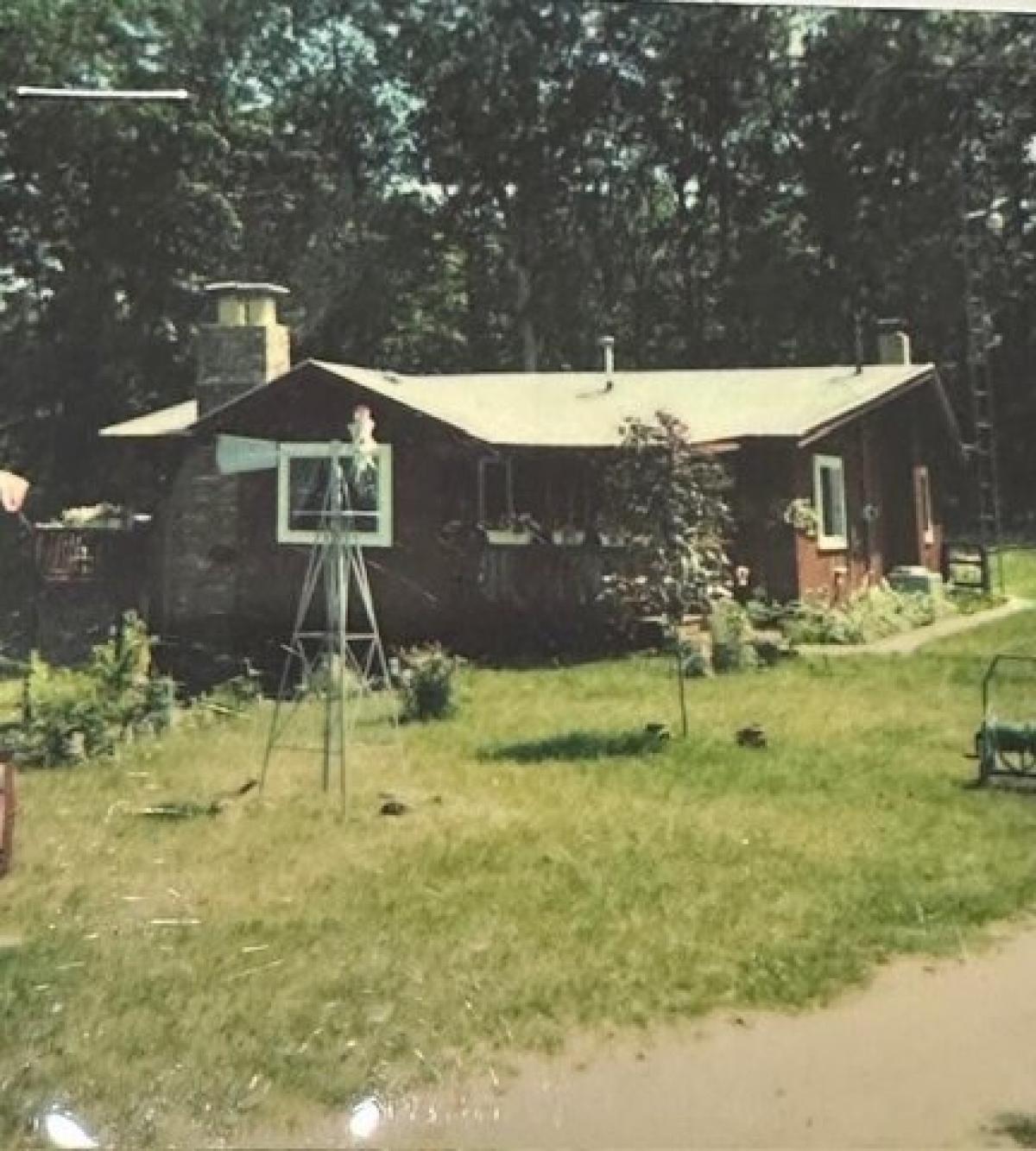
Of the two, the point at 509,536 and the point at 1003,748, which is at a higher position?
the point at 509,536

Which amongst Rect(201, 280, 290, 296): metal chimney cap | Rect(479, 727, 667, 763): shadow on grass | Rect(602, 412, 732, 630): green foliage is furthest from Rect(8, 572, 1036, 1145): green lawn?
Rect(201, 280, 290, 296): metal chimney cap

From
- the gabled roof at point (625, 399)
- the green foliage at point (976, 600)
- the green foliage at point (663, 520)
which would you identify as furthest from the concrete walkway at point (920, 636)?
the gabled roof at point (625, 399)

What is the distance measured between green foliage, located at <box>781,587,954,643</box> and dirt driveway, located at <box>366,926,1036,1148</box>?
1.73ft

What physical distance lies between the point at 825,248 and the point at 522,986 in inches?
48.0

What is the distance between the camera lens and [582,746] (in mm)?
1961

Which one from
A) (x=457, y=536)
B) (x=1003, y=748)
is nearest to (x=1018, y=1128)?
(x=1003, y=748)

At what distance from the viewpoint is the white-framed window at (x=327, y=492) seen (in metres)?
1.89

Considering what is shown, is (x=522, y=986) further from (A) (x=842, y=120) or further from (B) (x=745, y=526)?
(A) (x=842, y=120)

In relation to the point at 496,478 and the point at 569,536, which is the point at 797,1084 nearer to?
the point at 569,536

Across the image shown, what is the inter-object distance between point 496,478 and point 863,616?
0.65m

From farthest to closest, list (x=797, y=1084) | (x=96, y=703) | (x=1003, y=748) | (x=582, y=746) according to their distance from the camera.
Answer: (x=1003, y=748), (x=582, y=746), (x=96, y=703), (x=797, y=1084)

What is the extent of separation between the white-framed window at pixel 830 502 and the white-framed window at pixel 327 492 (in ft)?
2.26

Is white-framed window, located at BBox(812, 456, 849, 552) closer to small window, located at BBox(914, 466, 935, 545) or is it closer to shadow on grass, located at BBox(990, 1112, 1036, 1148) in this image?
small window, located at BBox(914, 466, 935, 545)

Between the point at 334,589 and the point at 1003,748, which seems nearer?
the point at 334,589
